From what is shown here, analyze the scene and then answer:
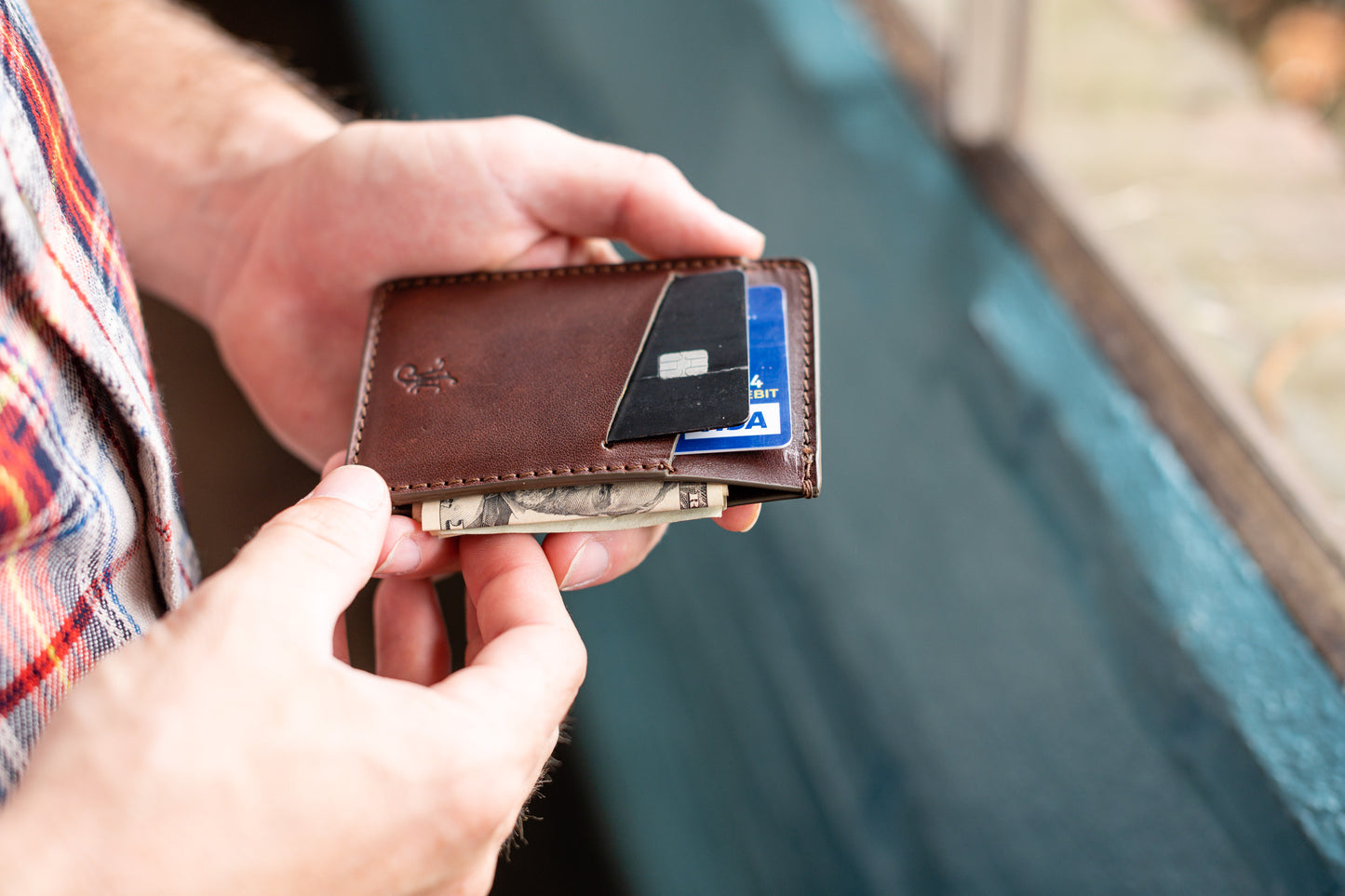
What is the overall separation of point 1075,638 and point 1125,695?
0.09 metres

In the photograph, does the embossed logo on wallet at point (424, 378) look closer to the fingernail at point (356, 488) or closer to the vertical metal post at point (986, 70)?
the fingernail at point (356, 488)

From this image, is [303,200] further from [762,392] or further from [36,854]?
[36,854]

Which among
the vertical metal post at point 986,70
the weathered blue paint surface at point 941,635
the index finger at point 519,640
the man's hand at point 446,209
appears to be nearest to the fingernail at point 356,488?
the index finger at point 519,640

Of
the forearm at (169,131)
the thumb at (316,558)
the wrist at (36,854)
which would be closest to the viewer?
the wrist at (36,854)

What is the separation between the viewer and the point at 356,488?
0.65m

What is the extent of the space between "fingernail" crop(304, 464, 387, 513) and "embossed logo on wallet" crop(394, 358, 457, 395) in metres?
0.13

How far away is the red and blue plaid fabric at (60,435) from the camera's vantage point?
1.60 ft

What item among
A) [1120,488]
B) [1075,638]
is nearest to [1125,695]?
[1075,638]

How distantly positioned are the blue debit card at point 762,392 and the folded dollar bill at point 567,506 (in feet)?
0.11

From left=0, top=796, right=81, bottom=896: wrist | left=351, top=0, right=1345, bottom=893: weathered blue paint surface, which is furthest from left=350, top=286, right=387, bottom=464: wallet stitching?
left=351, top=0, right=1345, bottom=893: weathered blue paint surface

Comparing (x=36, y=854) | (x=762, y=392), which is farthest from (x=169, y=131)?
(x=36, y=854)

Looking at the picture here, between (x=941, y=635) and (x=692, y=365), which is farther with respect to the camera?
(x=941, y=635)

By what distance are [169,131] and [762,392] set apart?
0.71 meters

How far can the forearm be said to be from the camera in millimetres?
1000
